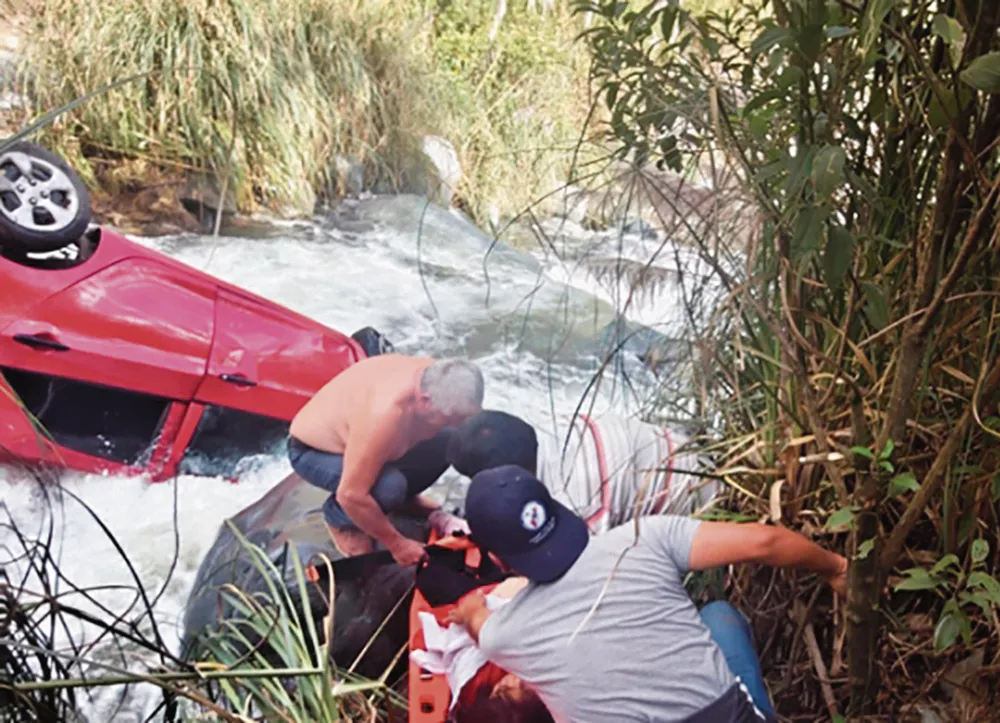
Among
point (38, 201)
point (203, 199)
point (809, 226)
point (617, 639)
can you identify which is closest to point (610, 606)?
point (617, 639)

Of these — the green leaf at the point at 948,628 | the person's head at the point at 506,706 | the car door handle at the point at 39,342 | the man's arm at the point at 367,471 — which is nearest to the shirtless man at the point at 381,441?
the man's arm at the point at 367,471

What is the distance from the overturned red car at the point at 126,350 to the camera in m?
1.24

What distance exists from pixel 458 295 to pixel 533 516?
371 millimetres

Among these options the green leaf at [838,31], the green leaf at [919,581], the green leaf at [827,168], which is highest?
the green leaf at [838,31]

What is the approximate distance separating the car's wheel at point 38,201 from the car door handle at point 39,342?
0.12 meters

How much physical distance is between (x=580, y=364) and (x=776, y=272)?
0.35 m

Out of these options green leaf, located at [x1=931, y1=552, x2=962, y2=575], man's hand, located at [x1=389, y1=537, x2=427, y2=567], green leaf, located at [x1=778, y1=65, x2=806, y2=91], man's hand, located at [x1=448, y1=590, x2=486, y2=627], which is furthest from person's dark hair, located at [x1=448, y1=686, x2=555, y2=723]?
green leaf, located at [x1=778, y1=65, x2=806, y2=91]

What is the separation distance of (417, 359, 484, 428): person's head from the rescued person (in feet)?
0.07

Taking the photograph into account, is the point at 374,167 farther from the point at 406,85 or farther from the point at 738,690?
the point at 738,690

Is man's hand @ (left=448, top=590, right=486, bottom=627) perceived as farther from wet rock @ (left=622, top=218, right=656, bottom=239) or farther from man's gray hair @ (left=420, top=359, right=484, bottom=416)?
wet rock @ (left=622, top=218, right=656, bottom=239)

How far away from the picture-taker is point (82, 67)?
1272 millimetres

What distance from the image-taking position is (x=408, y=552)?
139 cm

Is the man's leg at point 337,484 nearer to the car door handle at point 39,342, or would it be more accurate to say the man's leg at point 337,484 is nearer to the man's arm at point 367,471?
the man's arm at point 367,471

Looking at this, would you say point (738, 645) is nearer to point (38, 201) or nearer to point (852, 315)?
point (852, 315)
